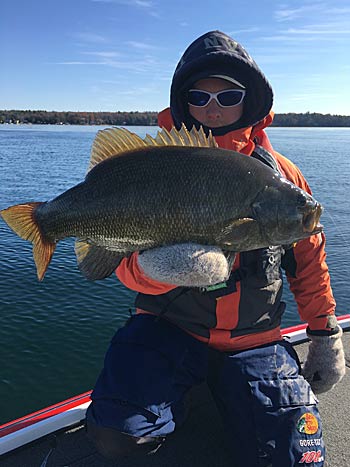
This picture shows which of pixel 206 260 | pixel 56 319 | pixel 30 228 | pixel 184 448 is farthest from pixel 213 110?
pixel 56 319

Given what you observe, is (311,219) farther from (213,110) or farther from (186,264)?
(213,110)

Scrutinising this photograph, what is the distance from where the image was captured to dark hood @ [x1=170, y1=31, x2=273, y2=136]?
3023 mm

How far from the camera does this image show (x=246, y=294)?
9.71ft

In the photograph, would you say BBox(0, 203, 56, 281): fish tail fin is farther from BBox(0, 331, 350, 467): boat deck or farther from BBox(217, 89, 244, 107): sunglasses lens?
BBox(217, 89, 244, 107): sunglasses lens

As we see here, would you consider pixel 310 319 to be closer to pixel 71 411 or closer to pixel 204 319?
pixel 204 319

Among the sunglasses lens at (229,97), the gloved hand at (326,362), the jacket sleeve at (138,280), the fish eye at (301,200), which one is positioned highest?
the sunglasses lens at (229,97)

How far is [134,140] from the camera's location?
247 centimetres

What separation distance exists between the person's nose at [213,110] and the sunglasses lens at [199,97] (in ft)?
0.12

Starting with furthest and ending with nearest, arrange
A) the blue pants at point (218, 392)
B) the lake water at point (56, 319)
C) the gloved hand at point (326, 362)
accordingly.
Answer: the lake water at point (56, 319) < the gloved hand at point (326, 362) < the blue pants at point (218, 392)

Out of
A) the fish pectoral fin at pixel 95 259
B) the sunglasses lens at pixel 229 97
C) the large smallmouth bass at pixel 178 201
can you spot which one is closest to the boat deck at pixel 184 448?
the fish pectoral fin at pixel 95 259

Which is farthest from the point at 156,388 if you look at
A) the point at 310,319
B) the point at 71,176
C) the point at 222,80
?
the point at 71,176

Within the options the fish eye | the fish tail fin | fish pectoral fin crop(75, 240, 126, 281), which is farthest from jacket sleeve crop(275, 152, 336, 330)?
the fish tail fin

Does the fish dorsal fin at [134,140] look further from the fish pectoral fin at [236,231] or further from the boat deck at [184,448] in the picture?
the boat deck at [184,448]

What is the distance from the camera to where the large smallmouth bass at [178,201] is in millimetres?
2277
